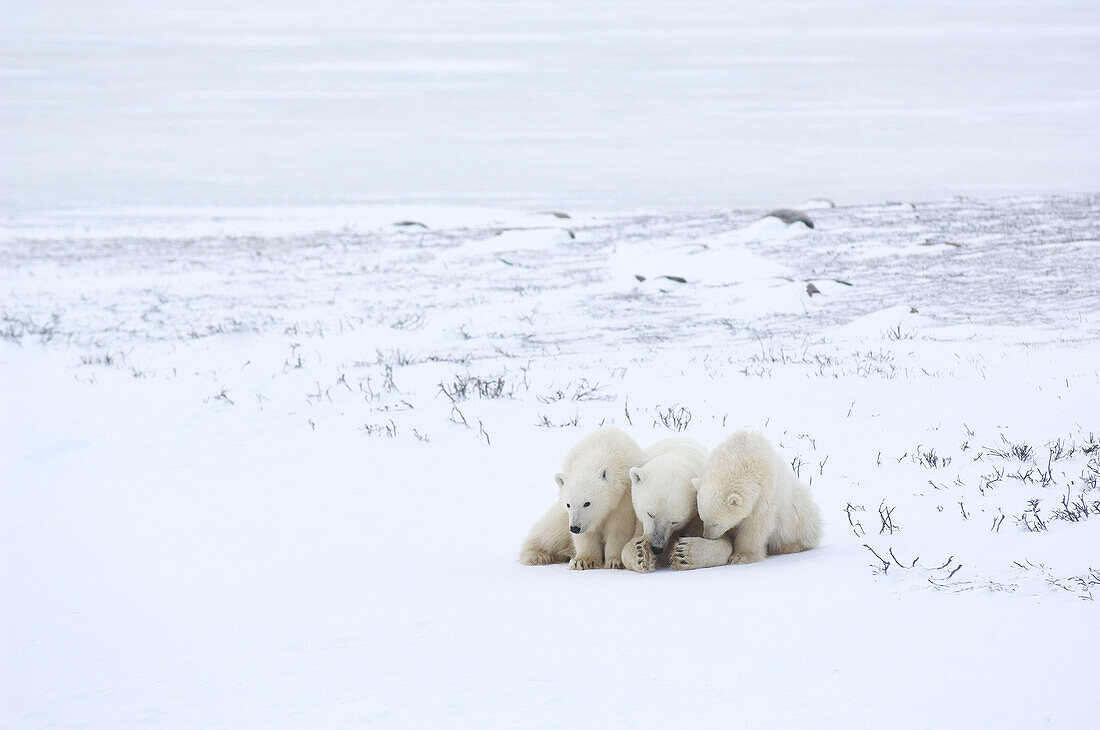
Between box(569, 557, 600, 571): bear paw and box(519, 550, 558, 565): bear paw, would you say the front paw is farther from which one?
box(519, 550, 558, 565): bear paw

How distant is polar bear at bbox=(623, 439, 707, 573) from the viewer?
4.42 meters

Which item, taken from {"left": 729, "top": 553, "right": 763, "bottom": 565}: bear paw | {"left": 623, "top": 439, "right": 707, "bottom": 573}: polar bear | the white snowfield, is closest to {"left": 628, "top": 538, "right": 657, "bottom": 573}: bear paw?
{"left": 623, "top": 439, "right": 707, "bottom": 573}: polar bear

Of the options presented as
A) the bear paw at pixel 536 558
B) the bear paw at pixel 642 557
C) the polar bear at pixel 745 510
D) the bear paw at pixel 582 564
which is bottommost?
the bear paw at pixel 536 558

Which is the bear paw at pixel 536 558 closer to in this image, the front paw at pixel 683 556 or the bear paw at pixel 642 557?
the bear paw at pixel 642 557

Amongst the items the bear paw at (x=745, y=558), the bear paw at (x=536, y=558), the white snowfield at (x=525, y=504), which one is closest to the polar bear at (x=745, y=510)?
the bear paw at (x=745, y=558)

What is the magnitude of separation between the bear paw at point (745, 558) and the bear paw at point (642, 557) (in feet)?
1.18

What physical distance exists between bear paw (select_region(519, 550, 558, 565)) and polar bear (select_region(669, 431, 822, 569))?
0.73m

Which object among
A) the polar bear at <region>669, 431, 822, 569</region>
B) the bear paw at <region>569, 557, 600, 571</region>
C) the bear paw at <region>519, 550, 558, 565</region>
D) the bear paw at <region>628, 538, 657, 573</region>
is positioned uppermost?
the polar bear at <region>669, 431, 822, 569</region>

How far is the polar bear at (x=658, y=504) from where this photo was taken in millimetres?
4418

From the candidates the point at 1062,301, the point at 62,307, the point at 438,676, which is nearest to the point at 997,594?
the point at 438,676

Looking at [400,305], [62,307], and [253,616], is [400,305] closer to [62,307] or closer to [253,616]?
[62,307]

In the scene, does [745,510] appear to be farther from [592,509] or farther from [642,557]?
[592,509]

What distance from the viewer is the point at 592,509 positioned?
4605 millimetres

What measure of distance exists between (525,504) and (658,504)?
198 centimetres
